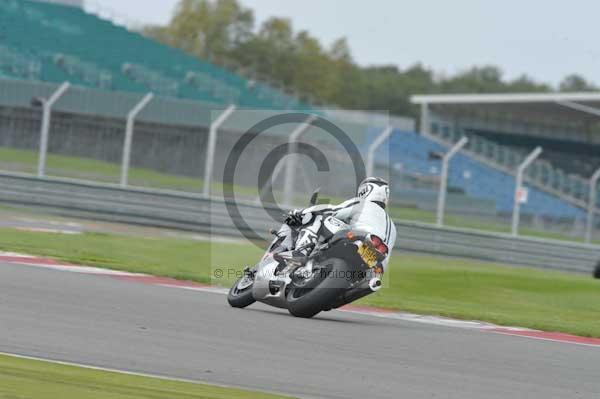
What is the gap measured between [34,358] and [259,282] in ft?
12.0

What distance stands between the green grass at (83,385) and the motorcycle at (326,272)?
3286 millimetres

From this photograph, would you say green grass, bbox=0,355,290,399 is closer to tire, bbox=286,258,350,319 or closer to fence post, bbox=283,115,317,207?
tire, bbox=286,258,350,319

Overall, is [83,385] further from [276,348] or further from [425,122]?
[425,122]

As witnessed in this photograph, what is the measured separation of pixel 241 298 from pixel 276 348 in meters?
2.49

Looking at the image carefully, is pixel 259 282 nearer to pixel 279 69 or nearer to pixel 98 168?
pixel 98 168

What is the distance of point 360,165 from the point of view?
23016mm

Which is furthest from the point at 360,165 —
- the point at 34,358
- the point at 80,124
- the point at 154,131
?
the point at 34,358

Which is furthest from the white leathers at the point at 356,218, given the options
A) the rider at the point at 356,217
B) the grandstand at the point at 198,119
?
the grandstand at the point at 198,119

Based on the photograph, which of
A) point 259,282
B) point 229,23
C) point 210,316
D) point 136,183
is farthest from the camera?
point 229,23

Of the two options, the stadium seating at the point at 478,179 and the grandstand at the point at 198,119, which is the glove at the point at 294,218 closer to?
the grandstand at the point at 198,119

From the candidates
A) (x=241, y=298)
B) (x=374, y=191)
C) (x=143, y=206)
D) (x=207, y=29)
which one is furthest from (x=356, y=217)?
(x=207, y=29)

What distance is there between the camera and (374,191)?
9.81m

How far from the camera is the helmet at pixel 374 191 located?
9.80 metres

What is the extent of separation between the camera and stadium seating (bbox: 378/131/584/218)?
3569cm
